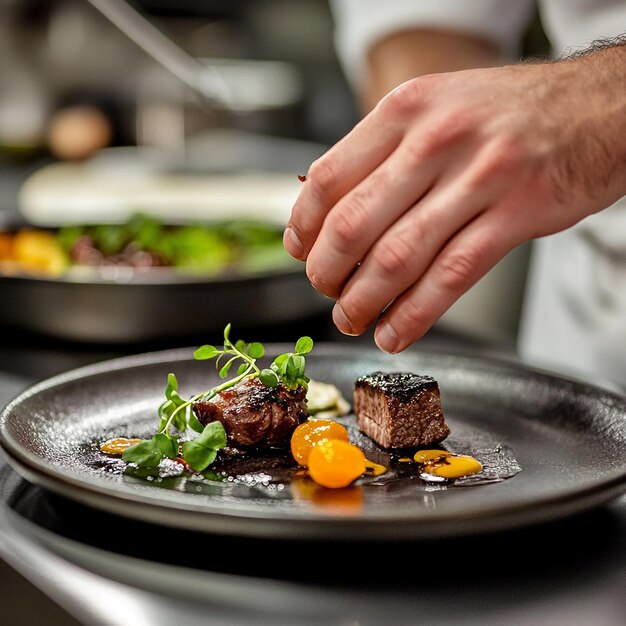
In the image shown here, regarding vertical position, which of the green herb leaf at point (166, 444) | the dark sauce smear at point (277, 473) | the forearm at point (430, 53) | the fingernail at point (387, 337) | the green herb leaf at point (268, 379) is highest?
the forearm at point (430, 53)

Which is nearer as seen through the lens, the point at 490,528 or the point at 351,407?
the point at 490,528

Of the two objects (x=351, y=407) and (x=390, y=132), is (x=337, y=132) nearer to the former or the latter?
(x=351, y=407)

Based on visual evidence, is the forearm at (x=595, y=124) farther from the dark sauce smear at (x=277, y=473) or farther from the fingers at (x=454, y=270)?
the dark sauce smear at (x=277, y=473)

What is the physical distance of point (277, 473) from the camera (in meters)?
1.26

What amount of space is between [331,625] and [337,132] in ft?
20.6

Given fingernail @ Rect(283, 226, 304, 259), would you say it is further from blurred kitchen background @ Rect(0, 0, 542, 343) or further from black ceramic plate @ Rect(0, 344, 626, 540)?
blurred kitchen background @ Rect(0, 0, 542, 343)

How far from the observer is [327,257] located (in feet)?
3.79

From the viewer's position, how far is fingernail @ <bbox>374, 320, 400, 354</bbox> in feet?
3.90

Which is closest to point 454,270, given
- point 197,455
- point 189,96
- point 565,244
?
point 197,455

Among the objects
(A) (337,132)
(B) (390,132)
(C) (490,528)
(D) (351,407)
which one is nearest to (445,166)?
(B) (390,132)

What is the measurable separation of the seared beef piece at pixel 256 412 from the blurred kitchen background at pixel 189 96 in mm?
1157

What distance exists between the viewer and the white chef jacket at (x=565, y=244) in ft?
7.43

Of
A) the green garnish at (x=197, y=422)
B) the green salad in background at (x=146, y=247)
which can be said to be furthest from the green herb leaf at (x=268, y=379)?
the green salad in background at (x=146, y=247)

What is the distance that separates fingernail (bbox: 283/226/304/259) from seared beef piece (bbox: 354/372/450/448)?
28 centimetres
